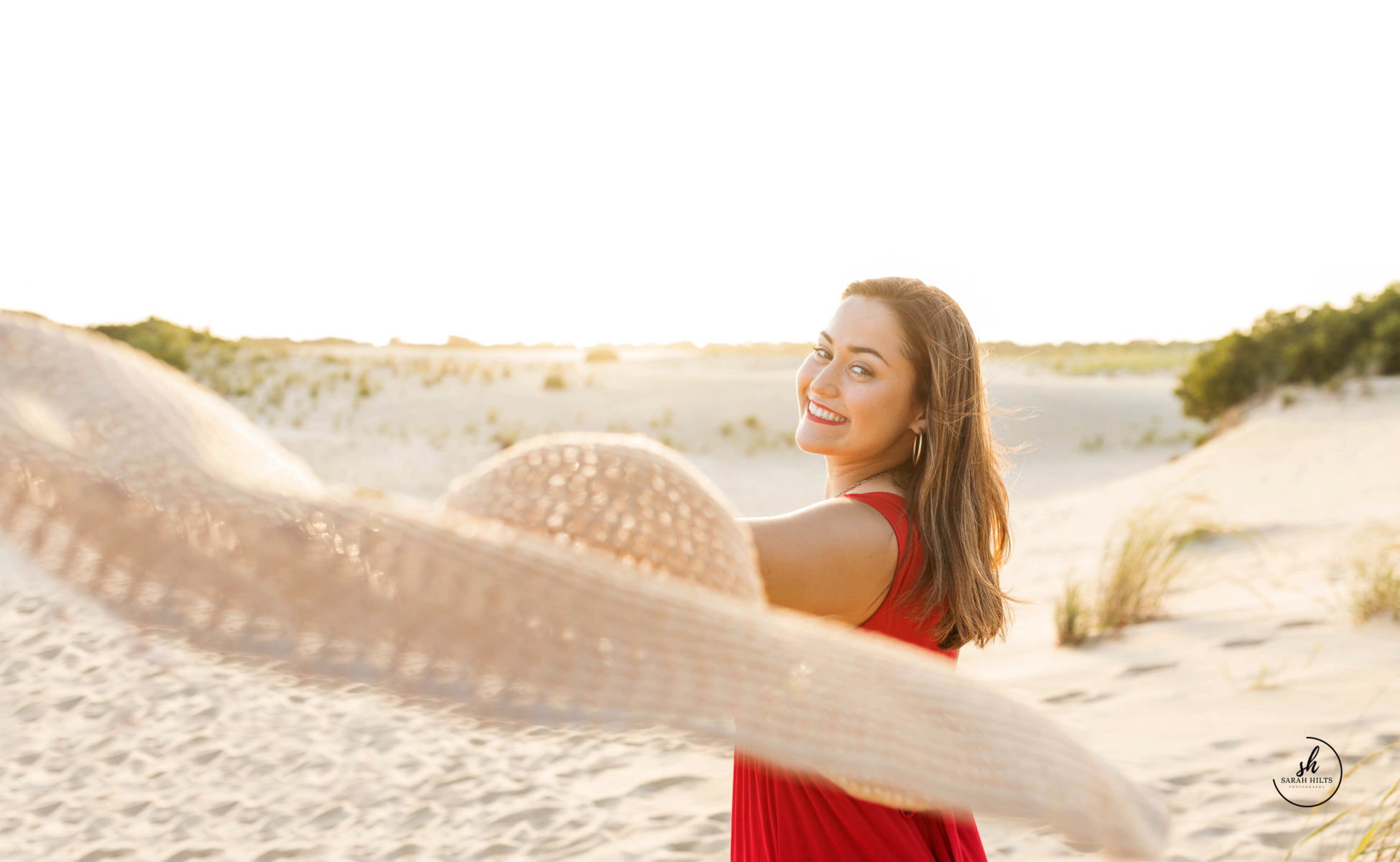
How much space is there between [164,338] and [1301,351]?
90.7 ft

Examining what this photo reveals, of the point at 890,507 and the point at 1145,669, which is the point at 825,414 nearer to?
the point at 890,507

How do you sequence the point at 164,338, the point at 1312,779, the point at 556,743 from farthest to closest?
the point at 164,338, the point at 556,743, the point at 1312,779

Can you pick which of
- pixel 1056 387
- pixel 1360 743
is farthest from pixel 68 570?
pixel 1056 387

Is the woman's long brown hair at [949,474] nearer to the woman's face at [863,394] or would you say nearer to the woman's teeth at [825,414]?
the woman's face at [863,394]

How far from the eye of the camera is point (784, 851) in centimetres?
159

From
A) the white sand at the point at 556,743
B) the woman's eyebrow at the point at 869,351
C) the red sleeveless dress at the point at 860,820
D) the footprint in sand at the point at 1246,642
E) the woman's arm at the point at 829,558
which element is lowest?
the white sand at the point at 556,743

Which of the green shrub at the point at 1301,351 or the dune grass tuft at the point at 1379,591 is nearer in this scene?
the dune grass tuft at the point at 1379,591

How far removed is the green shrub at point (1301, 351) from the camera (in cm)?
1453

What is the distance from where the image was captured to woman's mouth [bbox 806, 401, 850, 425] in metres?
1.64

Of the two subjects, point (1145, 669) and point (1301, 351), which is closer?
point (1145, 669)

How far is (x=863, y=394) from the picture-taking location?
63.7 inches

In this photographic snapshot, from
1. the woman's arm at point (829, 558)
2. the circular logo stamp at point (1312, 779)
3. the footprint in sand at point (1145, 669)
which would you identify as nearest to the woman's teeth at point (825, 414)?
the woman's arm at point (829, 558)

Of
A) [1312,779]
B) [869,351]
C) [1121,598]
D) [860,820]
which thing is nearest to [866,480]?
[869,351]

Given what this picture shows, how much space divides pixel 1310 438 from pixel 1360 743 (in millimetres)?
11708
